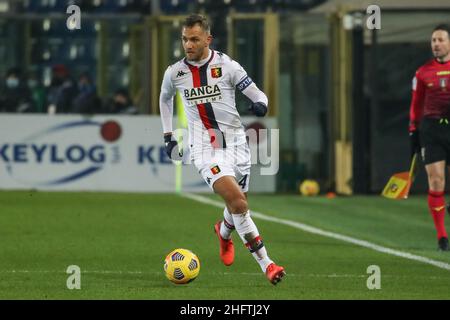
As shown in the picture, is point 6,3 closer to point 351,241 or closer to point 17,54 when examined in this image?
point 17,54

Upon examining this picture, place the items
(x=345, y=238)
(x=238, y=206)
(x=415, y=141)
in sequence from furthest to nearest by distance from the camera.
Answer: (x=345, y=238) < (x=415, y=141) < (x=238, y=206)

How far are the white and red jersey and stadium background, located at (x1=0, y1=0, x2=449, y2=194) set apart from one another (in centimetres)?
1217

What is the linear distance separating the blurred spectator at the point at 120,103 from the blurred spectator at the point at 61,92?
0.65 m

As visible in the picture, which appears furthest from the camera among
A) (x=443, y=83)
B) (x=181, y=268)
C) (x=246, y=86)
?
(x=443, y=83)

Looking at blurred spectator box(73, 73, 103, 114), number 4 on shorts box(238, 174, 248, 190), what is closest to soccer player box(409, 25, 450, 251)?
number 4 on shorts box(238, 174, 248, 190)

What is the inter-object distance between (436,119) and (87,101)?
411 inches

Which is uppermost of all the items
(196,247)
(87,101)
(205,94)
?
(205,94)

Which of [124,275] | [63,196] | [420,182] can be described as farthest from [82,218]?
[420,182]

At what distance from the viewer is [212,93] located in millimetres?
11492

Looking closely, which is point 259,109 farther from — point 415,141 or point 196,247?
point 415,141

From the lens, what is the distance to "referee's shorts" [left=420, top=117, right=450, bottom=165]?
1428 centimetres

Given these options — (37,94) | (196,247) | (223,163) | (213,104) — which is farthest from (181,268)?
(37,94)

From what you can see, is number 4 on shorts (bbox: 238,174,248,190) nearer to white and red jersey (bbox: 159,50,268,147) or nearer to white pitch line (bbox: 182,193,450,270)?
white and red jersey (bbox: 159,50,268,147)

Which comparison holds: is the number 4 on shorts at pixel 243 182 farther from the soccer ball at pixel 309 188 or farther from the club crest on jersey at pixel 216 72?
the soccer ball at pixel 309 188
